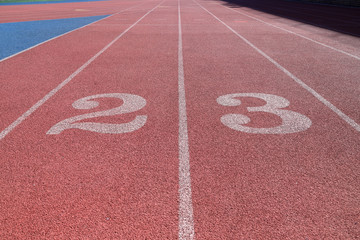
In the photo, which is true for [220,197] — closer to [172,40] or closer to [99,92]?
[99,92]

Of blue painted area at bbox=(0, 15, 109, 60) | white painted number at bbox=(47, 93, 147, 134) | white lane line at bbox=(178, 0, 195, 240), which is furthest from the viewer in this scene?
blue painted area at bbox=(0, 15, 109, 60)

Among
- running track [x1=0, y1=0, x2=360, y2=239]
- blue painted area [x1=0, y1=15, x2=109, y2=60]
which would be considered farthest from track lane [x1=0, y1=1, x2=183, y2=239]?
blue painted area [x1=0, y1=15, x2=109, y2=60]

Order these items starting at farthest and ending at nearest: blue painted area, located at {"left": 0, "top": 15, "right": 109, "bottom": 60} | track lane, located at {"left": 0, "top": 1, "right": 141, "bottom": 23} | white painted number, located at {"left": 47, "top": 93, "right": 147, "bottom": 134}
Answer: track lane, located at {"left": 0, "top": 1, "right": 141, "bottom": 23} < blue painted area, located at {"left": 0, "top": 15, "right": 109, "bottom": 60} < white painted number, located at {"left": 47, "top": 93, "right": 147, "bottom": 134}

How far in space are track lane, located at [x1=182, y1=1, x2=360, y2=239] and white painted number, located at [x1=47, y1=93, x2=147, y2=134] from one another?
0.80 meters

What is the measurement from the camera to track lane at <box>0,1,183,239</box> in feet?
8.14

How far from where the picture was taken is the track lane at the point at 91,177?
2.48 metres

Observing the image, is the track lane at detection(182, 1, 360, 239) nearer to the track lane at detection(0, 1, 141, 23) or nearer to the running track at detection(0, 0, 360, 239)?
the running track at detection(0, 0, 360, 239)

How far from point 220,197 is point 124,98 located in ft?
9.56

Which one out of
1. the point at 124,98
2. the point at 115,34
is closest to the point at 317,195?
the point at 124,98

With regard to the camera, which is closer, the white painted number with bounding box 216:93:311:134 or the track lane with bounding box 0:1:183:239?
the track lane with bounding box 0:1:183:239

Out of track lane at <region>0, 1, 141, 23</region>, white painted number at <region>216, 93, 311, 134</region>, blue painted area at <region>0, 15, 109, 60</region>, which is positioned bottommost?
white painted number at <region>216, 93, 311, 134</region>

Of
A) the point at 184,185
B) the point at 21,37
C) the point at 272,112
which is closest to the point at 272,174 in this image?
the point at 184,185

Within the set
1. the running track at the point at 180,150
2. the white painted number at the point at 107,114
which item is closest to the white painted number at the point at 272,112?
the running track at the point at 180,150

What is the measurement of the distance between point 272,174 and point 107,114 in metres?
2.52
